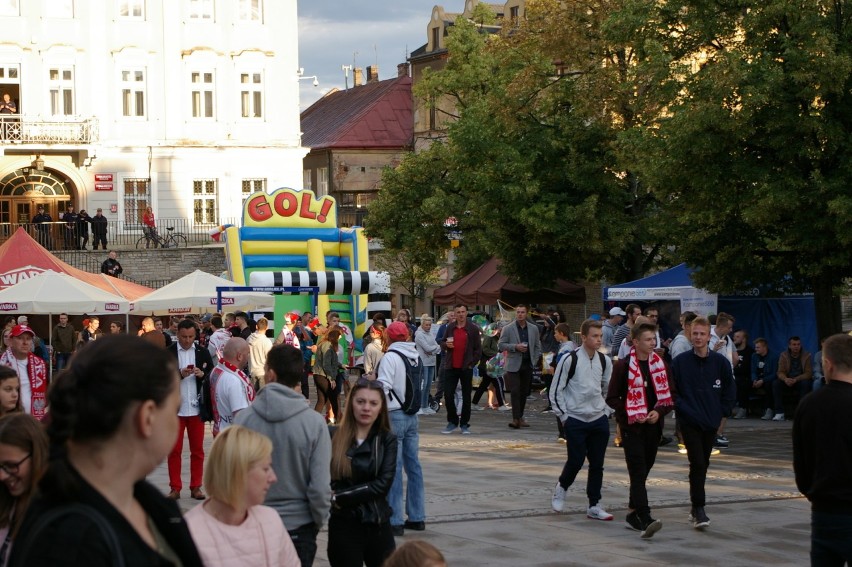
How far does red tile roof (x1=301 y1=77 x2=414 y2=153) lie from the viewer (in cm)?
7412

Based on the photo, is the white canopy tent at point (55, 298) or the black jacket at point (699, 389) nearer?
the black jacket at point (699, 389)

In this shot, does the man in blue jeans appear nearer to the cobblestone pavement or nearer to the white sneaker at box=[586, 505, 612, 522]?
the white sneaker at box=[586, 505, 612, 522]

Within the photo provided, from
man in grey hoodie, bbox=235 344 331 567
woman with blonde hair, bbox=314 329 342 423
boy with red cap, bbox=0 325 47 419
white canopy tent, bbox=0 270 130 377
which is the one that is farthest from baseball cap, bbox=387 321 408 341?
white canopy tent, bbox=0 270 130 377

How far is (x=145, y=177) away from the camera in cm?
5391

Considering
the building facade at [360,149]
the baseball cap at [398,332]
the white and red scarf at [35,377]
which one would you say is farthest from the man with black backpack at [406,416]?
the building facade at [360,149]

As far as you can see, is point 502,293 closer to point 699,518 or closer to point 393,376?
point 393,376

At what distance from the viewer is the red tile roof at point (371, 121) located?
243 ft

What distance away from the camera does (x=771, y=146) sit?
73.5 feet

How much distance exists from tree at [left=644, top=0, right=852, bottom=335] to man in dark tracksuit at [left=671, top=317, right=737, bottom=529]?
10.1m

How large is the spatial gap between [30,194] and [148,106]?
18.7 ft

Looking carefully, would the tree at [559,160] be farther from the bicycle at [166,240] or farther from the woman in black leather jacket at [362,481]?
the woman in black leather jacket at [362,481]

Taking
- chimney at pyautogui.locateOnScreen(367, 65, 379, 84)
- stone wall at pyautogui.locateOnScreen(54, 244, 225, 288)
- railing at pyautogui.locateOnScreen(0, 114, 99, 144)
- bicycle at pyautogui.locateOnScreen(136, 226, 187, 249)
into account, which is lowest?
stone wall at pyautogui.locateOnScreen(54, 244, 225, 288)

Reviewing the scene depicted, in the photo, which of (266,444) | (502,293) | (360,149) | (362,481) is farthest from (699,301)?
(360,149)

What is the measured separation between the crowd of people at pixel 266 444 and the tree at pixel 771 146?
3206 millimetres
